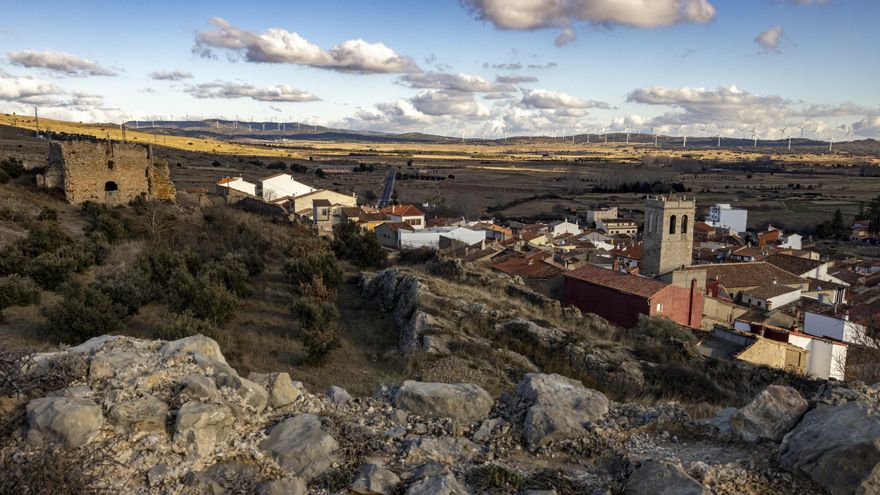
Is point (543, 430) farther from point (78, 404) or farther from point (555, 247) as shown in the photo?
point (555, 247)

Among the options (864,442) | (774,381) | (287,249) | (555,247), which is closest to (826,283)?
(555,247)

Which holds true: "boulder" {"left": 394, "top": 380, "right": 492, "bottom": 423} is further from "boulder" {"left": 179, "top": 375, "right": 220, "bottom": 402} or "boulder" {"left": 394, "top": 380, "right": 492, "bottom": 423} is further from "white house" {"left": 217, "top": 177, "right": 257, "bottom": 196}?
"white house" {"left": 217, "top": 177, "right": 257, "bottom": 196}

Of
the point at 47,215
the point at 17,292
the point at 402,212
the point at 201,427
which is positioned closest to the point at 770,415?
the point at 201,427

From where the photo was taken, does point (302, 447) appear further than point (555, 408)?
No

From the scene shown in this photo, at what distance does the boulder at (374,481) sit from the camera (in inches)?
208

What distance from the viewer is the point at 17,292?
1285cm

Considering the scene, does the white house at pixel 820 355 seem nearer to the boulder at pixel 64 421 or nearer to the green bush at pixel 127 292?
the green bush at pixel 127 292

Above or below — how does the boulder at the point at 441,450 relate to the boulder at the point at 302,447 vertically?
below

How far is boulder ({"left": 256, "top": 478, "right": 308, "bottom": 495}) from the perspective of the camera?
5.10m

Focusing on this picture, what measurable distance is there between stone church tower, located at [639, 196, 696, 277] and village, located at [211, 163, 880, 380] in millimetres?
72

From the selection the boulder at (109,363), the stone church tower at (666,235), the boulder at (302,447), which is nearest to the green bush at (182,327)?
the boulder at (109,363)

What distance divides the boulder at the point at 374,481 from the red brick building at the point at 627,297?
20.3 meters

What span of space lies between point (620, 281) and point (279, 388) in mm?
21676

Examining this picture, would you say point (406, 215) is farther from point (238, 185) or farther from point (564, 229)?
point (564, 229)
